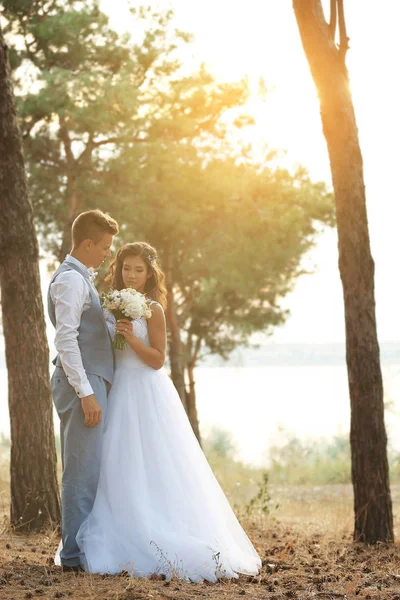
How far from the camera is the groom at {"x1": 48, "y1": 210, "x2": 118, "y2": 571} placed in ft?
17.1

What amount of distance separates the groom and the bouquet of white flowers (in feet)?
0.28

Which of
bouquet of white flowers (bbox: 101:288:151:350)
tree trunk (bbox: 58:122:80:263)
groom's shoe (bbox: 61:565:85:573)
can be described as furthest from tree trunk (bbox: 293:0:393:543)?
tree trunk (bbox: 58:122:80:263)

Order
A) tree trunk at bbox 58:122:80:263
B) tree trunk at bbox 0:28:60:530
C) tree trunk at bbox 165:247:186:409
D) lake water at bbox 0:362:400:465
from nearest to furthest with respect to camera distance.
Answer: tree trunk at bbox 0:28:60:530 → tree trunk at bbox 58:122:80:263 → tree trunk at bbox 165:247:186:409 → lake water at bbox 0:362:400:465

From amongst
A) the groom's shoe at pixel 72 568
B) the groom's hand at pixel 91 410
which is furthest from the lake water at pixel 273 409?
the groom's hand at pixel 91 410

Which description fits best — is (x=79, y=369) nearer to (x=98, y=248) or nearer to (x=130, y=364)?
(x=130, y=364)

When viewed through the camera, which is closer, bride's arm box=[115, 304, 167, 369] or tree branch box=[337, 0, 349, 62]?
bride's arm box=[115, 304, 167, 369]

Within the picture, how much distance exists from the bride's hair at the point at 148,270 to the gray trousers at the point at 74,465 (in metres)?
0.84

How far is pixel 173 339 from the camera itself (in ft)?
56.5

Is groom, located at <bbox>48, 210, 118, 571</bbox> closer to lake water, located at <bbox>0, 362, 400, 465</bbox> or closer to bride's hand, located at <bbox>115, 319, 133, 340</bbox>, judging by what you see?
bride's hand, located at <bbox>115, 319, 133, 340</bbox>

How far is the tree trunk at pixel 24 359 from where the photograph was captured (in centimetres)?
743

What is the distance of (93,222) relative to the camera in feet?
17.7

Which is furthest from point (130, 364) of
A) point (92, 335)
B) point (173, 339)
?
point (173, 339)

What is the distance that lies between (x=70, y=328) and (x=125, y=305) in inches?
16.1

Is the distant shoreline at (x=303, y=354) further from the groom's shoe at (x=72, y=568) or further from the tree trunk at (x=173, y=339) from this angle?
the groom's shoe at (x=72, y=568)
